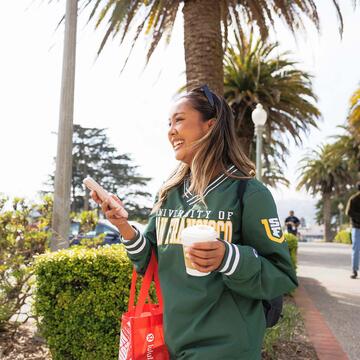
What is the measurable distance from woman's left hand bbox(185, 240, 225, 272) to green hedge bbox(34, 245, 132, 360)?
Answer: 7.08 ft

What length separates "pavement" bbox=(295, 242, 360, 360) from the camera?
4578 mm

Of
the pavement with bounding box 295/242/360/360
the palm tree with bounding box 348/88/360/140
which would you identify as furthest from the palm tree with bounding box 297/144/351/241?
the pavement with bounding box 295/242/360/360

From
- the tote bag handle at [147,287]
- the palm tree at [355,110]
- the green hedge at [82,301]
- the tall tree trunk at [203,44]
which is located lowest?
the green hedge at [82,301]

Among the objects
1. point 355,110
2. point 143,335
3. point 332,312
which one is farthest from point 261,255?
point 355,110

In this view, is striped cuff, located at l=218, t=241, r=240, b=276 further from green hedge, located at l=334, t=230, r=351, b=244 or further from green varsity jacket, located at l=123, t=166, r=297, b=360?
green hedge, located at l=334, t=230, r=351, b=244

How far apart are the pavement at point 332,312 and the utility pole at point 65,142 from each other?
9.03 ft

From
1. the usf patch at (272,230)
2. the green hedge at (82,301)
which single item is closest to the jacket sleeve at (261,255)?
the usf patch at (272,230)

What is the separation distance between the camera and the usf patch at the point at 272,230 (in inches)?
60.7

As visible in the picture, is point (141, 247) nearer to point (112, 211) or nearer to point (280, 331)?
point (112, 211)

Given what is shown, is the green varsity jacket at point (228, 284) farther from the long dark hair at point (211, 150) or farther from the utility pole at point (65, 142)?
the utility pole at point (65, 142)

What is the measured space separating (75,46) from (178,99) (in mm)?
3534

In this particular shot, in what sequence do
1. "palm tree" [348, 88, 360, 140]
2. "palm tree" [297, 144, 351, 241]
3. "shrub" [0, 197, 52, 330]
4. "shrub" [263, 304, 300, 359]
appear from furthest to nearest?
1. "palm tree" [297, 144, 351, 241]
2. "palm tree" [348, 88, 360, 140]
3. "shrub" [0, 197, 52, 330]
4. "shrub" [263, 304, 300, 359]

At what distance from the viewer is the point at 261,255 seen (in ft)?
5.12

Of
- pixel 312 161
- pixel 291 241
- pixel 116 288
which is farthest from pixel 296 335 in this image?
pixel 312 161
